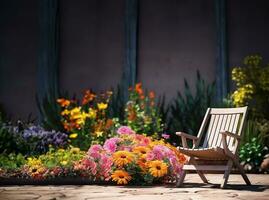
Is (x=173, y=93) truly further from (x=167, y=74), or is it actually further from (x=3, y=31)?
(x=3, y=31)

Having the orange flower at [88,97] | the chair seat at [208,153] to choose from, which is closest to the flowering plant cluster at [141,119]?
the orange flower at [88,97]

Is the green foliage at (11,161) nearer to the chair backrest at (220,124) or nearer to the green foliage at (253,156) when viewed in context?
the chair backrest at (220,124)

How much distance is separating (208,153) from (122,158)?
932mm

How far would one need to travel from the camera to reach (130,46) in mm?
9648

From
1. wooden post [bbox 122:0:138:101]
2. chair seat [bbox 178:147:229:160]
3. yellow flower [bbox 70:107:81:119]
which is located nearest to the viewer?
chair seat [bbox 178:147:229:160]

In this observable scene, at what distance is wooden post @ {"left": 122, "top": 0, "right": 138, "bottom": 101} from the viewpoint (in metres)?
9.60

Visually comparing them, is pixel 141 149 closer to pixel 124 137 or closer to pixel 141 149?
pixel 141 149

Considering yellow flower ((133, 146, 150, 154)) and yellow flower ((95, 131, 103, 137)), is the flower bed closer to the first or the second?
yellow flower ((133, 146, 150, 154))

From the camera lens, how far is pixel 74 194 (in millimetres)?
5133

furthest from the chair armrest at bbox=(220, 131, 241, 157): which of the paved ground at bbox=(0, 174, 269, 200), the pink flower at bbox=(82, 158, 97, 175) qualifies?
the pink flower at bbox=(82, 158, 97, 175)

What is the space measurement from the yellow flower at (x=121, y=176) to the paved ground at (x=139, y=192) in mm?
99

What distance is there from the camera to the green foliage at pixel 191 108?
913 cm

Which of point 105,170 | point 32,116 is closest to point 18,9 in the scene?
point 32,116

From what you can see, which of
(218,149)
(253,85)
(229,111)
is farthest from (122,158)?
(253,85)
